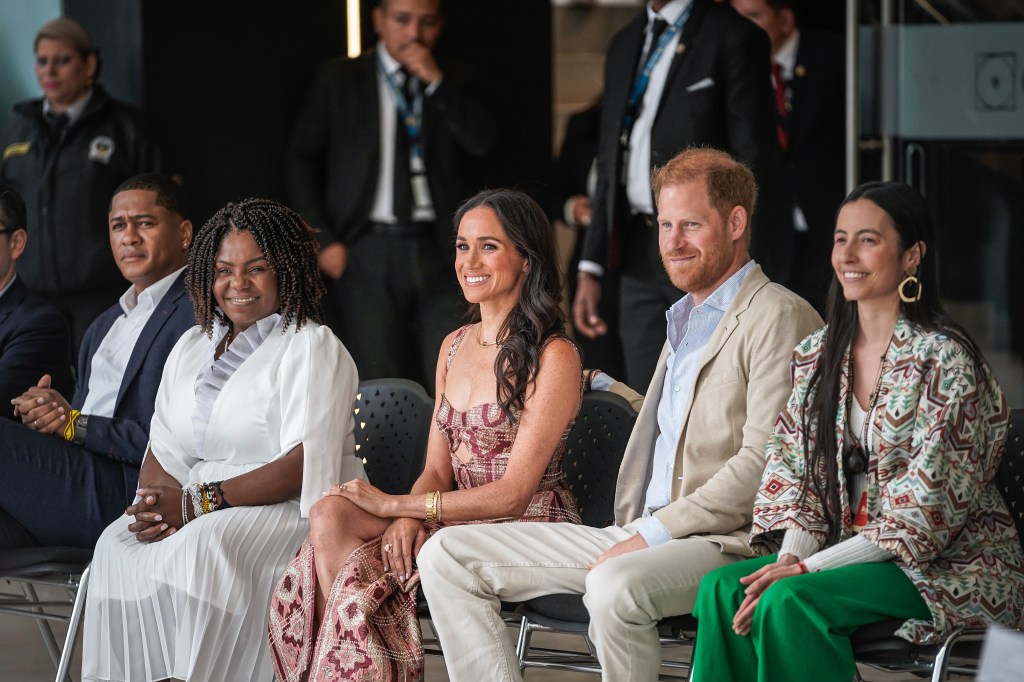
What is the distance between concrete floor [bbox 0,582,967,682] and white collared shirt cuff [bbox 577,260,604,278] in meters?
1.35

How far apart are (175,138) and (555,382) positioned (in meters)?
3.42

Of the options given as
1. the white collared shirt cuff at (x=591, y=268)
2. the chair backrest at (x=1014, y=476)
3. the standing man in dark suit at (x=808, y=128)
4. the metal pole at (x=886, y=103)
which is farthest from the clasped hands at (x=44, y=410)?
the metal pole at (x=886, y=103)

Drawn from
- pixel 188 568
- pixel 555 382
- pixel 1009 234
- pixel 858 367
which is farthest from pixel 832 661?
pixel 1009 234

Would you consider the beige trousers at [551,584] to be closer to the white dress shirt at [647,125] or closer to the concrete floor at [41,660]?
the concrete floor at [41,660]

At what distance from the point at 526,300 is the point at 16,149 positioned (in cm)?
374

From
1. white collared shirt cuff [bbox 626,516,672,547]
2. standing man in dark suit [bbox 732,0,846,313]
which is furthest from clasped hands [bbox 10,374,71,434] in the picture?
standing man in dark suit [bbox 732,0,846,313]

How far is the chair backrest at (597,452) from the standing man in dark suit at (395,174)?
2449mm

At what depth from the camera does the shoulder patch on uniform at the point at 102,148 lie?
21.9 feet

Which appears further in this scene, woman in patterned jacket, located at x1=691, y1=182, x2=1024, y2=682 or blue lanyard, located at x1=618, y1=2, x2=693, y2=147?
blue lanyard, located at x1=618, y1=2, x2=693, y2=147

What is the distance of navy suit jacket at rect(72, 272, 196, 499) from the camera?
453 cm

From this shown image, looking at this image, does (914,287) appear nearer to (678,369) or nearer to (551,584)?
(678,369)

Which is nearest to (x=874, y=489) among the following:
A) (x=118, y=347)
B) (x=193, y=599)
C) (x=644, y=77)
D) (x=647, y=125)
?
(x=193, y=599)

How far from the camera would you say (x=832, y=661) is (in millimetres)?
3156

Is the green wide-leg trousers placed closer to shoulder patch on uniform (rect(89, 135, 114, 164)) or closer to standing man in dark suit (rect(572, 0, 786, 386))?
standing man in dark suit (rect(572, 0, 786, 386))
